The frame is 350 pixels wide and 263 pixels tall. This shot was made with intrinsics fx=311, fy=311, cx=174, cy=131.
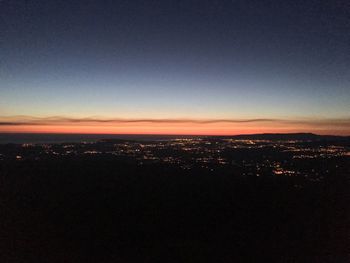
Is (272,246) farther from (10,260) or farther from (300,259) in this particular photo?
(10,260)

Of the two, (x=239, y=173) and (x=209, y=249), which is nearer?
(x=209, y=249)

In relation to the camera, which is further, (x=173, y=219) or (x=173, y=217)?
(x=173, y=217)

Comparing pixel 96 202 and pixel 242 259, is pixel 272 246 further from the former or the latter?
pixel 96 202

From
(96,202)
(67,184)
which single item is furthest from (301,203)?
(67,184)

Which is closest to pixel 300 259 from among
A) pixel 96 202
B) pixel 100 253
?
pixel 100 253

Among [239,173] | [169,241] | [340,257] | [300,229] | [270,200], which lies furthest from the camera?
[239,173]

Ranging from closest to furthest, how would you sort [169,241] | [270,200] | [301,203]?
[169,241], [301,203], [270,200]
